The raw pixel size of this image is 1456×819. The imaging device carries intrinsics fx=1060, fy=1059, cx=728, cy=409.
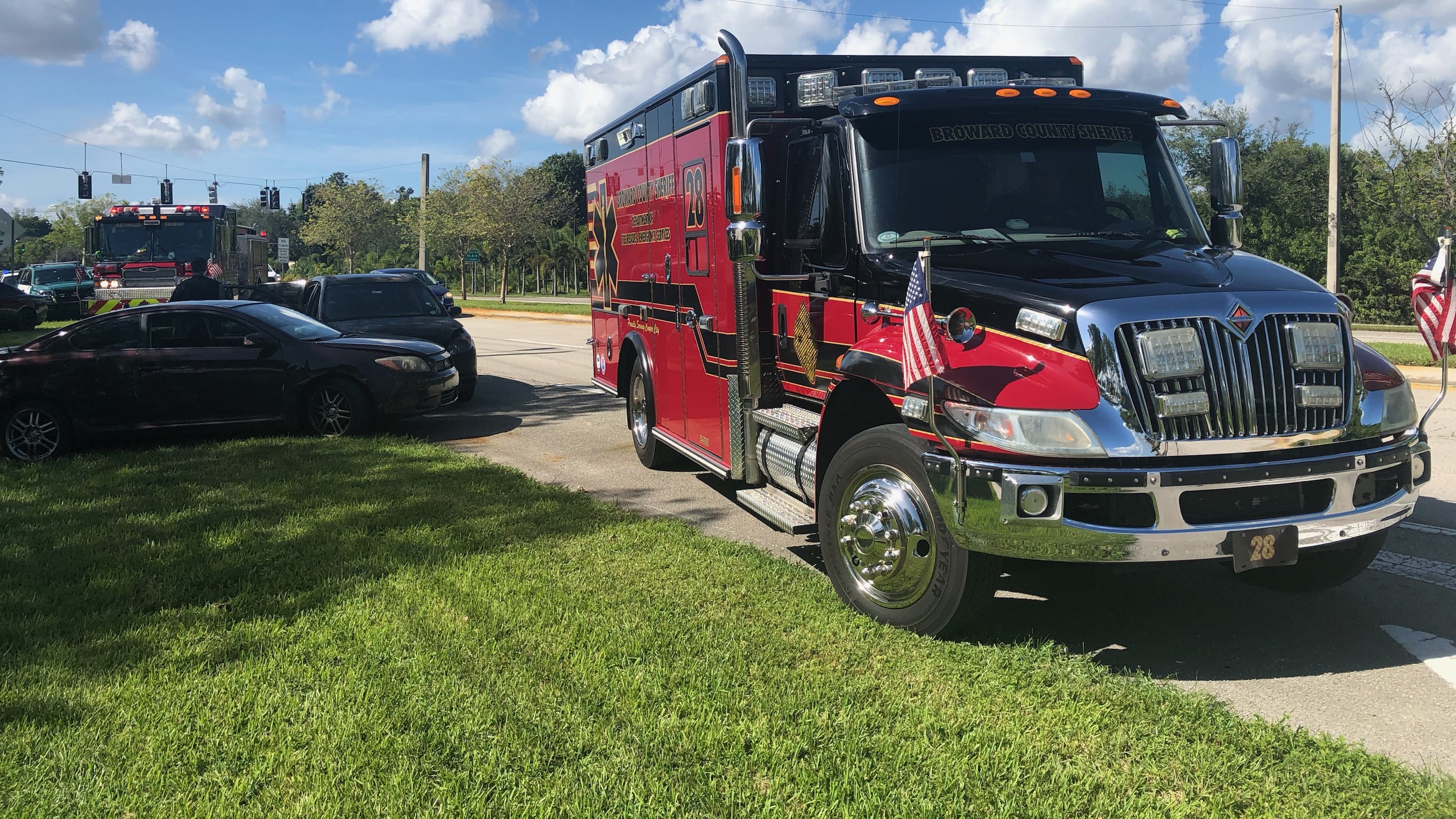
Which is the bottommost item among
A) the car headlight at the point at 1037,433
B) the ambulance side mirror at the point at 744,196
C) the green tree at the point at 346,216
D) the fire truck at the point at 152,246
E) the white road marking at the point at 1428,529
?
the white road marking at the point at 1428,529

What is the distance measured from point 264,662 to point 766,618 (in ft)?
7.29

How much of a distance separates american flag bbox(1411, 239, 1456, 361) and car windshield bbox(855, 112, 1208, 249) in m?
1.05

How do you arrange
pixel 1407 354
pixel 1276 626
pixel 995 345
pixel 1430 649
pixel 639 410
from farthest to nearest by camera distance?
pixel 1407 354 → pixel 639 410 → pixel 1276 626 → pixel 1430 649 → pixel 995 345

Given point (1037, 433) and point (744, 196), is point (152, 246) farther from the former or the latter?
point (1037, 433)

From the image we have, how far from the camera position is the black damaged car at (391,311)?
44.0ft

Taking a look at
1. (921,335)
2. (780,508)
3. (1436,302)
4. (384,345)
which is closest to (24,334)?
(384,345)

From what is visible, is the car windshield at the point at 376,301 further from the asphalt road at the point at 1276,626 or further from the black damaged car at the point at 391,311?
the asphalt road at the point at 1276,626

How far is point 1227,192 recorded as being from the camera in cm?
599

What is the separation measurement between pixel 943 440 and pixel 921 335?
1.67 feet

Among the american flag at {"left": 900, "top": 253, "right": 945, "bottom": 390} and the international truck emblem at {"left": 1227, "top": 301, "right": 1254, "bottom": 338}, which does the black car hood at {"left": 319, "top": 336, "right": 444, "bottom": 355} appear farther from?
the international truck emblem at {"left": 1227, "top": 301, "right": 1254, "bottom": 338}

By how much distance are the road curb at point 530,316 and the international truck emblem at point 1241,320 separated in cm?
2692

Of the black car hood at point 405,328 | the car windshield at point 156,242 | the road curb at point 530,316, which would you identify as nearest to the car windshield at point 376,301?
the black car hood at point 405,328

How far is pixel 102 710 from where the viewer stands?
4090 millimetres

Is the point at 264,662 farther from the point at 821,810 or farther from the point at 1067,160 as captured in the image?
the point at 1067,160
